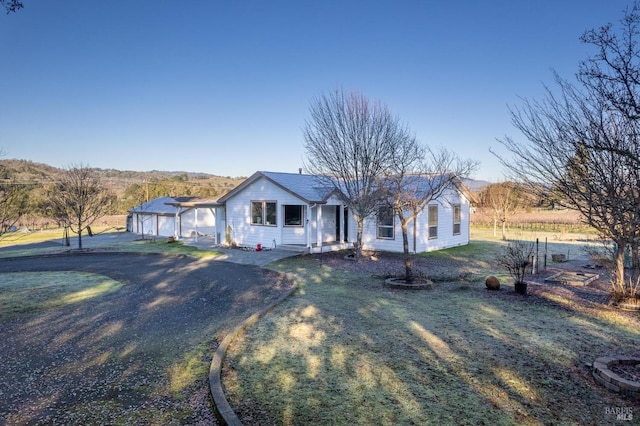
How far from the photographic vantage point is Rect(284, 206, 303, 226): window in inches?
784

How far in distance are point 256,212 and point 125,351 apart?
49.0ft

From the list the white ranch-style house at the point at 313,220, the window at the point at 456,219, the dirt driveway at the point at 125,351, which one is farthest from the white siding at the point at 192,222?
the window at the point at 456,219

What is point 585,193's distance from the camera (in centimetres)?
539

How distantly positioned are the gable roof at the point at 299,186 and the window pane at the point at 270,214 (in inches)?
54.5

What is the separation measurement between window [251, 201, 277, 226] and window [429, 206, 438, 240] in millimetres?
8078

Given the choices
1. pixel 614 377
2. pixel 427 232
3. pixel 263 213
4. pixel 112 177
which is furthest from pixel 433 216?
pixel 112 177

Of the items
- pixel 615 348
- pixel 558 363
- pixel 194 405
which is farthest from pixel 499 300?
pixel 194 405

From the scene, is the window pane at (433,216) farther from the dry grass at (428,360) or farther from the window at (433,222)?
the dry grass at (428,360)

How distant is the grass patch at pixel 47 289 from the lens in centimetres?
956

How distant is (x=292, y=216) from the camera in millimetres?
20016

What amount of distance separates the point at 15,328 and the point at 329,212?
49.7 feet

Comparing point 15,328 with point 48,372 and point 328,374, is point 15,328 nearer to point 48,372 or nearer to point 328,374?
point 48,372

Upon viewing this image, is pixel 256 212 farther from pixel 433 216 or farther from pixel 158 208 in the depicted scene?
pixel 158 208

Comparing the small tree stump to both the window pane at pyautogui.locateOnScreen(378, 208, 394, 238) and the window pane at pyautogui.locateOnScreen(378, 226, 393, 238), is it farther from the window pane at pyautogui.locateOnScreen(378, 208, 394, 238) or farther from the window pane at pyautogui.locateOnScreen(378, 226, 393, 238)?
the window pane at pyautogui.locateOnScreen(378, 226, 393, 238)
